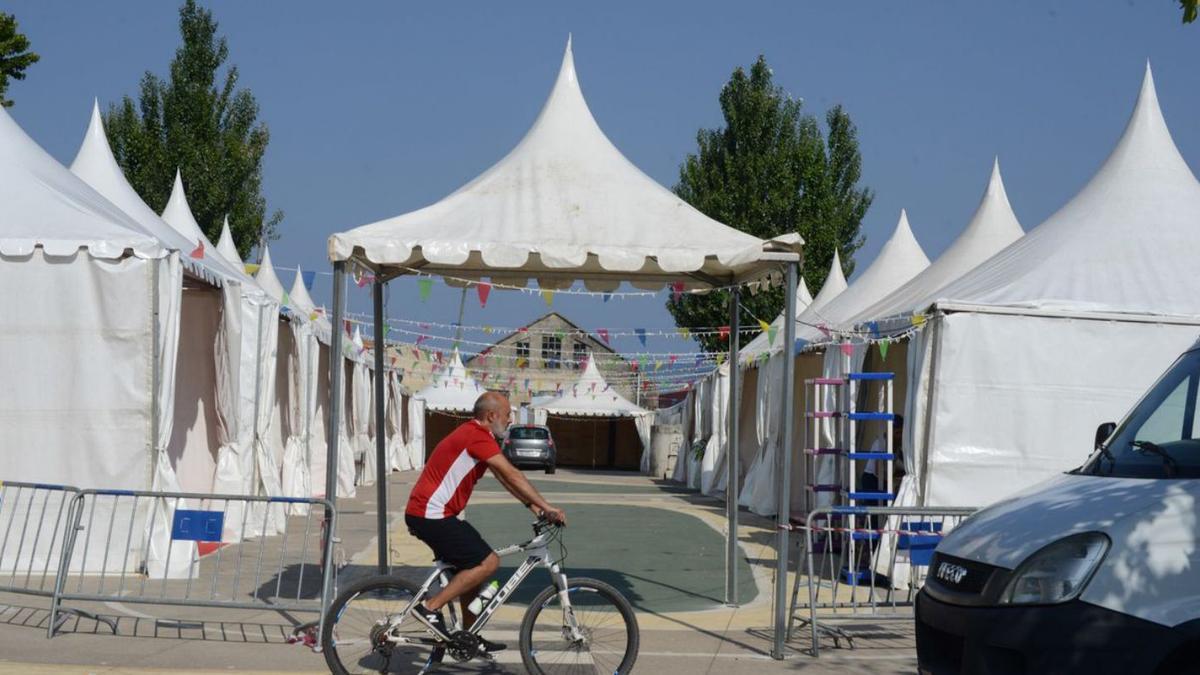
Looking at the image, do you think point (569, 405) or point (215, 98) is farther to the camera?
point (569, 405)

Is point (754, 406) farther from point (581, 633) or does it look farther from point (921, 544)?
point (581, 633)

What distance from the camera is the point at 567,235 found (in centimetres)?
1048

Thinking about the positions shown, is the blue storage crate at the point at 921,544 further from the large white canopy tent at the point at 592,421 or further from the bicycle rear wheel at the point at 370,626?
the large white canopy tent at the point at 592,421

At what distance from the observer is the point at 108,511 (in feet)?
40.3

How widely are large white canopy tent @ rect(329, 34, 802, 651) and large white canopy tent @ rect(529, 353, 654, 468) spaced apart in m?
36.8

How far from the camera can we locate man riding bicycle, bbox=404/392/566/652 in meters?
7.97

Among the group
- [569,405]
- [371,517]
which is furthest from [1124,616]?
[569,405]

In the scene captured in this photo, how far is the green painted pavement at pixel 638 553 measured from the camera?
41.2 feet

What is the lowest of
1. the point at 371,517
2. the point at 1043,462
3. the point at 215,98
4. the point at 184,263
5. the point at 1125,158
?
the point at 371,517

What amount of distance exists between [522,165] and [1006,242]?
1031 cm

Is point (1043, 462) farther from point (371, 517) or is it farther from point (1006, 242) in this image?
point (371, 517)

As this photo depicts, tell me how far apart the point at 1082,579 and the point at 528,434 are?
38.1m

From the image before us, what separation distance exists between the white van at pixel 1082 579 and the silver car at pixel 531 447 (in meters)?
36.5

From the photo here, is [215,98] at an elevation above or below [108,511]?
above
